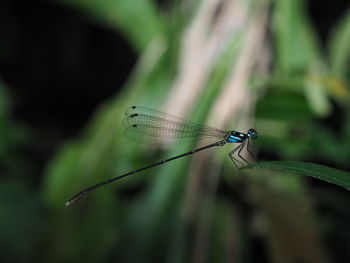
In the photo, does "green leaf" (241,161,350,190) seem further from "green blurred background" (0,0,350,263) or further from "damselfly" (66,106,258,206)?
"green blurred background" (0,0,350,263)

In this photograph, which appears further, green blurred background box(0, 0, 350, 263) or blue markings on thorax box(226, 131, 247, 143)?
green blurred background box(0, 0, 350, 263)

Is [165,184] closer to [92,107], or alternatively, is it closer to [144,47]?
[144,47]

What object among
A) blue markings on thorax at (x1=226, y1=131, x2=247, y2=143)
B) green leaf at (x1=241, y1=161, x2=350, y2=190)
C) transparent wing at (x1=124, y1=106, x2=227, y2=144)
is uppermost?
transparent wing at (x1=124, y1=106, x2=227, y2=144)

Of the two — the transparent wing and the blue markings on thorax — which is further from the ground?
the transparent wing

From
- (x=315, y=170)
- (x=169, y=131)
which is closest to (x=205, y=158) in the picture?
(x=169, y=131)

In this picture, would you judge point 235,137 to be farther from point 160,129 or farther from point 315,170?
point 315,170

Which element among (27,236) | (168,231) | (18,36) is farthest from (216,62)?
(18,36)

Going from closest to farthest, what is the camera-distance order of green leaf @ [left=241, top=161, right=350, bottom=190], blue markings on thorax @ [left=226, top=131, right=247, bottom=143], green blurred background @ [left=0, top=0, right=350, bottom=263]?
green leaf @ [left=241, top=161, right=350, bottom=190]
blue markings on thorax @ [left=226, top=131, right=247, bottom=143]
green blurred background @ [left=0, top=0, right=350, bottom=263]

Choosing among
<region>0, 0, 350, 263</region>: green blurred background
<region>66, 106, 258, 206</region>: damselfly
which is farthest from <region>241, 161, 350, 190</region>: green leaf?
<region>0, 0, 350, 263</region>: green blurred background

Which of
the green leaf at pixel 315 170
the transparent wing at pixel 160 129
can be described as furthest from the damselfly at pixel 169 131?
the green leaf at pixel 315 170
